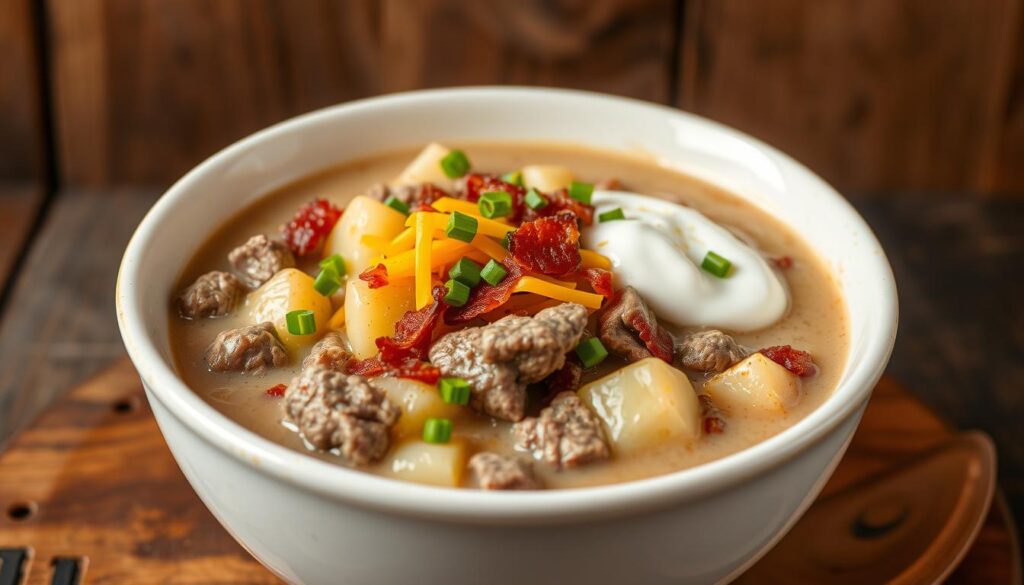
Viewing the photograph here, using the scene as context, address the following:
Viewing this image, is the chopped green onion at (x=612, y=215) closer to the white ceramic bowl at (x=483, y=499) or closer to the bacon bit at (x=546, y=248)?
the bacon bit at (x=546, y=248)

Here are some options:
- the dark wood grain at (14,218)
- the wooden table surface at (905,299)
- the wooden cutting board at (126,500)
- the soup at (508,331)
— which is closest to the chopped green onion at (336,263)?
the soup at (508,331)

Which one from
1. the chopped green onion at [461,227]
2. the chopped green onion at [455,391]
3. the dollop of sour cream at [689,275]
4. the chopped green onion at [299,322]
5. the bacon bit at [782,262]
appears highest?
the chopped green onion at [461,227]

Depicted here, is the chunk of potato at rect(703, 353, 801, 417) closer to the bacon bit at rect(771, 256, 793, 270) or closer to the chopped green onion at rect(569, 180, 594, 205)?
the bacon bit at rect(771, 256, 793, 270)

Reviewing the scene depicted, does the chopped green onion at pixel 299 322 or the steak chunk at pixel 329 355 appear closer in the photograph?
the steak chunk at pixel 329 355

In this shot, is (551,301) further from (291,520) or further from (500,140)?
(500,140)

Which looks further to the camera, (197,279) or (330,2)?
(330,2)

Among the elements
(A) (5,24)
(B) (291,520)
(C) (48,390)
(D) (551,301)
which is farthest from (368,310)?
(A) (5,24)
